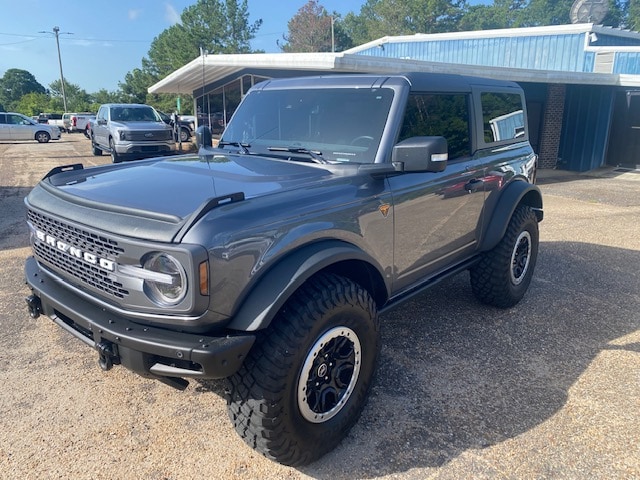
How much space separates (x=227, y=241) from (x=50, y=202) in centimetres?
129

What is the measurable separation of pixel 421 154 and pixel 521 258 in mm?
2445

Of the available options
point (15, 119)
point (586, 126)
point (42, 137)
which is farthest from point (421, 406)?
point (15, 119)

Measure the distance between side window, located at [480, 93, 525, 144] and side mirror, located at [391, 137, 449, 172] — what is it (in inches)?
57.9

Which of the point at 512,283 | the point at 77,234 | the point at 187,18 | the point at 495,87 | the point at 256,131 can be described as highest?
the point at 187,18


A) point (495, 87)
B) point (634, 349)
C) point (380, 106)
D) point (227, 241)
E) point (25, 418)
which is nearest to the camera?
point (227, 241)

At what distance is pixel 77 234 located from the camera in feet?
8.33

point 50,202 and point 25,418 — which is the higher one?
point 50,202

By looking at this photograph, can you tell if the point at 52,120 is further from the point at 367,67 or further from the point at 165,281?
the point at 165,281

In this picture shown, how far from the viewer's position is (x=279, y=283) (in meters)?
2.34

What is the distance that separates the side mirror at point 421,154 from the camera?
9.35 ft

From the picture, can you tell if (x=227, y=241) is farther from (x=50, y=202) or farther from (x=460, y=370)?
(x=460, y=370)

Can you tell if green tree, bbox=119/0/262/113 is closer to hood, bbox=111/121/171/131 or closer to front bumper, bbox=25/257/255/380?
hood, bbox=111/121/171/131

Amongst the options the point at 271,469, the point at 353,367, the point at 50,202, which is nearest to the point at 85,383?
the point at 50,202

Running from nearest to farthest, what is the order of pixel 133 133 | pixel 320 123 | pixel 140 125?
pixel 320 123 < pixel 133 133 < pixel 140 125
